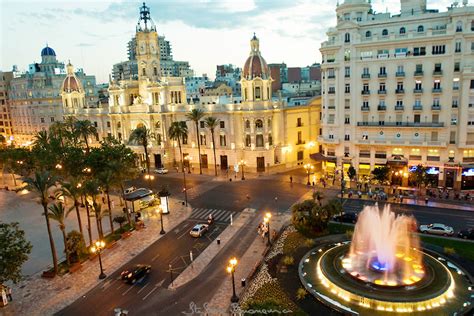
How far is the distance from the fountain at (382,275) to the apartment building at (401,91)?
2626 centimetres

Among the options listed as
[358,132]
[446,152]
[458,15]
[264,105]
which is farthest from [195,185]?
[458,15]

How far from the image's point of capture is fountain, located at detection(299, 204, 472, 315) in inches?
1161

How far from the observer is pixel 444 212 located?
51969mm

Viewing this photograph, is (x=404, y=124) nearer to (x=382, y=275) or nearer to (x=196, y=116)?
(x=382, y=275)

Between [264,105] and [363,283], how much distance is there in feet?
168

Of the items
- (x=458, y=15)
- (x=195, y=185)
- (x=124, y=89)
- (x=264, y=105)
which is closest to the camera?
(x=458, y=15)

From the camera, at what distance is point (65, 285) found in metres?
36.8

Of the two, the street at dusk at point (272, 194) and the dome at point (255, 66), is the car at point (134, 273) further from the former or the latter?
the dome at point (255, 66)

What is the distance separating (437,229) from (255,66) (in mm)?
48241

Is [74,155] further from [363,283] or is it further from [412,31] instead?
[412,31]

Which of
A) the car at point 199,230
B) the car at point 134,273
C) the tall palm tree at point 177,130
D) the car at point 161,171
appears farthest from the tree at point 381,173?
the car at point 161,171

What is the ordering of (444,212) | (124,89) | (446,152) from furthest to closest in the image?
(124,89) < (446,152) < (444,212)

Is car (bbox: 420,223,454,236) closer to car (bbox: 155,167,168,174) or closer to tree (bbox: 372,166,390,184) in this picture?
tree (bbox: 372,166,390,184)

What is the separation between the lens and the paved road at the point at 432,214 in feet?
157
